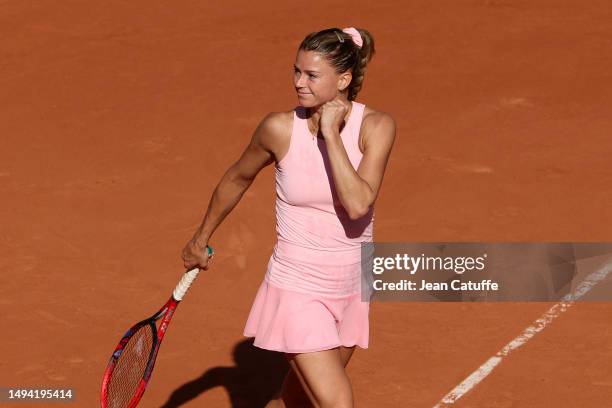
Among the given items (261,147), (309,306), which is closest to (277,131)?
(261,147)

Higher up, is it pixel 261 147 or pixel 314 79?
pixel 314 79

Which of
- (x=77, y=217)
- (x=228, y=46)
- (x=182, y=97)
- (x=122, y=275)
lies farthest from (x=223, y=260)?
(x=228, y=46)

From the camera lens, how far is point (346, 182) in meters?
5.37

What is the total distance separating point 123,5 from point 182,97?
10.3 ft

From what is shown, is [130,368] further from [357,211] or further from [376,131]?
[376,131]

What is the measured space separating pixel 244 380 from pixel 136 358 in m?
1.60

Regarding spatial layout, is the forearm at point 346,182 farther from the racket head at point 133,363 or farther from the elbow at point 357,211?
the racket head at point 133,363

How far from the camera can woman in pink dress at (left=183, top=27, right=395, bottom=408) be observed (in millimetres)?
5562

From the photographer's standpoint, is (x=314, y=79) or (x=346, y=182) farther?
(x=314, y=79)

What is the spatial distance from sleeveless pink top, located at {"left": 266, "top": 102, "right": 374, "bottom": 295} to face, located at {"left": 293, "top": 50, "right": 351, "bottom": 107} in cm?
15

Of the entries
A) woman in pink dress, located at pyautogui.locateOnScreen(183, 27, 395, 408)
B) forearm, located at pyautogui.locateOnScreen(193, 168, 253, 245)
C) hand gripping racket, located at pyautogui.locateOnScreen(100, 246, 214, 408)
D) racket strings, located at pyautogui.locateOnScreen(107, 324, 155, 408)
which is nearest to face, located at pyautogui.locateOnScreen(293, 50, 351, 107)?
woman in pink dress, located at pyautogui.locateOnScreen(183, 27, 395, 408)

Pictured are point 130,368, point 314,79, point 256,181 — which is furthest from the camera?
point 256,181

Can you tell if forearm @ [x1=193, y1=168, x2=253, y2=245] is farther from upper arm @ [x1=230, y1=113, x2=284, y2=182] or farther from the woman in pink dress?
the woman in pink dress

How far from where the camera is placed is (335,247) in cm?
571
